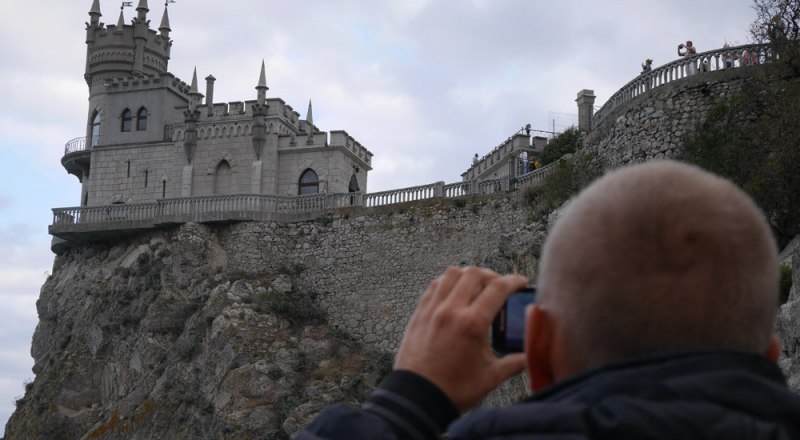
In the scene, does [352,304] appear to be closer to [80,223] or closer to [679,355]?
[80,223]

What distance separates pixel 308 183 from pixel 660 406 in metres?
38.3

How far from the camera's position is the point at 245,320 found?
111 ft

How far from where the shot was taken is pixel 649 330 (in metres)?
2.20

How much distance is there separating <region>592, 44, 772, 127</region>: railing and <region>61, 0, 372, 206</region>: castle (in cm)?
1485

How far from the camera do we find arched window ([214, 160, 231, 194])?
134 feet

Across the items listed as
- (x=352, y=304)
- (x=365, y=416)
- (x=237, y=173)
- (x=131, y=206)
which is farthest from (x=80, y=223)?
(x=365, y=416)

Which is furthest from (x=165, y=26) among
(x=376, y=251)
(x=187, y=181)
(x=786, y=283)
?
(x=786, y=283)

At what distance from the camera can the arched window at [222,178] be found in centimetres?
4078

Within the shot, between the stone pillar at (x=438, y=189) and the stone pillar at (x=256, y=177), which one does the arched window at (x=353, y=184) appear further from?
the stone pillar at (x=438, y=189)

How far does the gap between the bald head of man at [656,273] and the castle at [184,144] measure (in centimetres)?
3733

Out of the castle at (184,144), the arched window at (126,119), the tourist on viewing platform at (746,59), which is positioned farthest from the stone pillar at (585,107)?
the arched window at (126,119)

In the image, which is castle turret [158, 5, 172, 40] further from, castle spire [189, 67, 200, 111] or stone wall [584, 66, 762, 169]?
stone wall [584, 66, 762, 169]

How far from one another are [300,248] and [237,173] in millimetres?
5639

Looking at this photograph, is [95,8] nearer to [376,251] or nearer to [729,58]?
[376,251]
